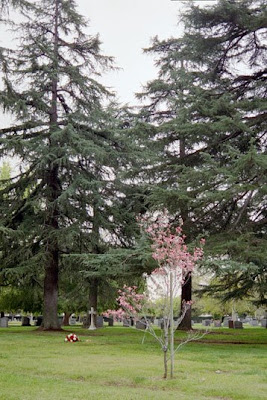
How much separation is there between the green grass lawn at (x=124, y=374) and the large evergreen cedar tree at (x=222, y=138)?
3.24 metres

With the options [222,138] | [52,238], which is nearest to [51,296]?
[52,238]

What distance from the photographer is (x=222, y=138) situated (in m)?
15.7

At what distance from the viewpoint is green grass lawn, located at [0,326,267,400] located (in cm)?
699

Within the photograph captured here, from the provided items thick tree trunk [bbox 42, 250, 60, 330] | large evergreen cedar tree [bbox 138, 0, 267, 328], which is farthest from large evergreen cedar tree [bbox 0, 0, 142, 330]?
large evergreen cedar tree [bbox 138, 0, 267, 328]

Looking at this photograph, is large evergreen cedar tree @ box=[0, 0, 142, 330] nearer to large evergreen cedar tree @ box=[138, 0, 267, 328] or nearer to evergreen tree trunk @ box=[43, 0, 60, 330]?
evergreen tree trunk @ box=[43, 0, 60, 330]

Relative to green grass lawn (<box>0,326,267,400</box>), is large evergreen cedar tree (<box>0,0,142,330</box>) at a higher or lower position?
higher

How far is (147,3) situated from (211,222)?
9.11m

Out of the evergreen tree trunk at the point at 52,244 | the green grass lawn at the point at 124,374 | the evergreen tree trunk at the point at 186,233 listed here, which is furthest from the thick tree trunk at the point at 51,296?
the green grass lawn at the point at 124,374

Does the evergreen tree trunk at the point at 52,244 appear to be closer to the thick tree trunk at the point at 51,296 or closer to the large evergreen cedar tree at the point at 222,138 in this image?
the thick tree trunk at the point at 51,296

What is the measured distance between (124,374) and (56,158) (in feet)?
43.6

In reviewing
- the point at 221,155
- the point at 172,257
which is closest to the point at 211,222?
the point at 221,155

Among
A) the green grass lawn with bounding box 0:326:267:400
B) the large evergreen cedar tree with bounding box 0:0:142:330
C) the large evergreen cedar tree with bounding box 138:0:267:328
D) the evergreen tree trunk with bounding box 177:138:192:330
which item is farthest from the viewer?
the large evergreen cedar tree with bounding box 0:0:142:330

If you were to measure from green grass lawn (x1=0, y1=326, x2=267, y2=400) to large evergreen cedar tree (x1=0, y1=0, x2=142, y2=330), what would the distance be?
7477 mm

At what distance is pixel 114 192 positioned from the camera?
896 inches
